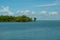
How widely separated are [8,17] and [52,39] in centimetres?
4783

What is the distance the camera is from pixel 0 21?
241ft

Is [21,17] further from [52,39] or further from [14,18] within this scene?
[52,39]

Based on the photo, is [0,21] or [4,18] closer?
[4,18]

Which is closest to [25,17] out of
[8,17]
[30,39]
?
[8,17]

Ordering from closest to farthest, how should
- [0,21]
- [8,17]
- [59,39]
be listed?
[59,39]
[8,17]
[0,21]

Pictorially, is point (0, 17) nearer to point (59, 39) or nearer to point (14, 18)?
point (14, 18)

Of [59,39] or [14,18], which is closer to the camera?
[59,39]

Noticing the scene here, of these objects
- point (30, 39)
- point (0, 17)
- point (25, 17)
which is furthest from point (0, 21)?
point (30, 39)

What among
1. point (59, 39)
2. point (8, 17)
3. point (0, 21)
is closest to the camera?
point (59, 39)

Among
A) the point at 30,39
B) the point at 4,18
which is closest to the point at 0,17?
the point at 4,18

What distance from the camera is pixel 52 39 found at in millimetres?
19797

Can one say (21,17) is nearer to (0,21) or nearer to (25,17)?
(25,17)

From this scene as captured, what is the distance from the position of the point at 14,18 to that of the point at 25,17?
13.0ft

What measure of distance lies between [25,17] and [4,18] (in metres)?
7.38
